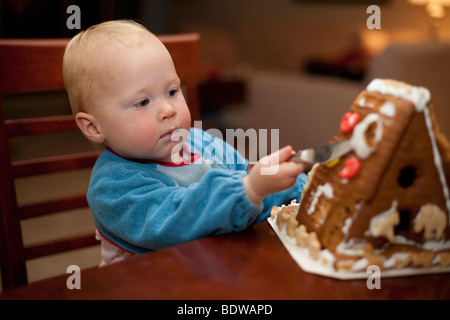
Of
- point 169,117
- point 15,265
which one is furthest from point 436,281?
point 15,265

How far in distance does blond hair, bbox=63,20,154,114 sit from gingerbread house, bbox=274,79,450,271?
0.42m

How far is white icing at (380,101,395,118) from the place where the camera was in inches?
23.4

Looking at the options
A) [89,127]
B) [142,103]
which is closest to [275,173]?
[142,103]

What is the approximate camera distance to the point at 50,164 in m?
1.12

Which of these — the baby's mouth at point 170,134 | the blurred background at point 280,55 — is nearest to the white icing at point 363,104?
the baby's mouth at point 170,134

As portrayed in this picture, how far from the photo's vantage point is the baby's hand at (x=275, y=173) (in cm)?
68

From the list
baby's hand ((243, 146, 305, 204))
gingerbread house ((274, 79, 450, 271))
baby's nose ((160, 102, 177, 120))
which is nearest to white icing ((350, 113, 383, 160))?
gingerbread house ((274, 79, 450, 271))

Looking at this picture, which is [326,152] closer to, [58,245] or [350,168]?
[350,168]

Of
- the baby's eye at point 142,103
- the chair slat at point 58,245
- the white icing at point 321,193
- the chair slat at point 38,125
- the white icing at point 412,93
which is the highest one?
the white icing at point 412,93

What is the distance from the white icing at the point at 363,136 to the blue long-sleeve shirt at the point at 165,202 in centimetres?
19

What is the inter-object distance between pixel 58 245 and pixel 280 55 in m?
4.22

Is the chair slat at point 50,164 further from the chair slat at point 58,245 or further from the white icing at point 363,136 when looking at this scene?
the white icing at point 363,136

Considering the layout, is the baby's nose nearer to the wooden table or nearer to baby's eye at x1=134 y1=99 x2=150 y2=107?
baby's eye at x1=134 y1=99 x2=150 y2=107
